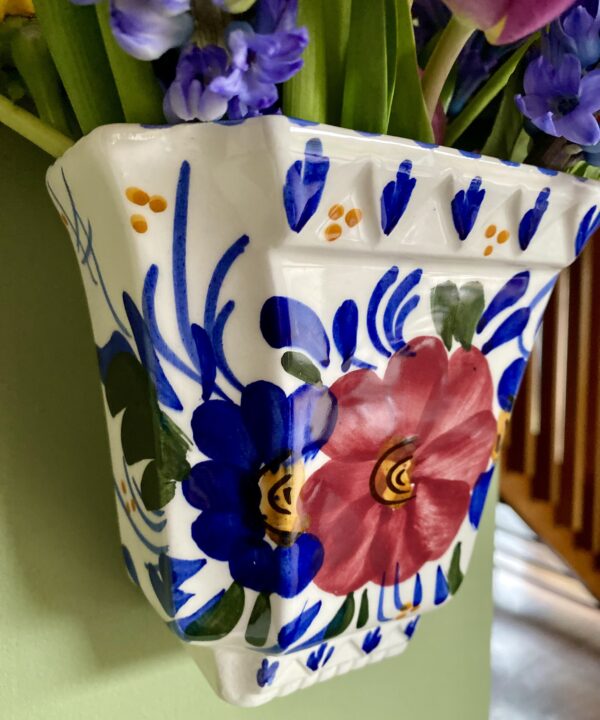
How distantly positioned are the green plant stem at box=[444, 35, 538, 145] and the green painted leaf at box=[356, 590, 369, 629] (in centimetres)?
18

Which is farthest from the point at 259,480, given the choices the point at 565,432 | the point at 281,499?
the point at 565,432

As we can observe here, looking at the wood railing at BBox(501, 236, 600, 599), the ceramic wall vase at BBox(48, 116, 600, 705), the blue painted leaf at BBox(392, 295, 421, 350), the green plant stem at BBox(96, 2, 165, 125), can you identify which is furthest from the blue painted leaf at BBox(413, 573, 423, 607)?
the wood railing at BBox(501, 236, 600, 599)

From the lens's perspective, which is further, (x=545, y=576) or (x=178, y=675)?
(x=545, y=576)

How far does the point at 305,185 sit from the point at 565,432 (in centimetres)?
142

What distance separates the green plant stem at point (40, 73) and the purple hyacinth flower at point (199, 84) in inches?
2.5

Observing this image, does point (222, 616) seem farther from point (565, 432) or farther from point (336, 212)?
point (565, 432)

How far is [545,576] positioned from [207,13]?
1.73 m

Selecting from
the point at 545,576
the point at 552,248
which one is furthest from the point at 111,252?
the point at 545,576

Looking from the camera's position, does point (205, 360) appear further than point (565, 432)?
No

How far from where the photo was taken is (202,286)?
0.21 meters

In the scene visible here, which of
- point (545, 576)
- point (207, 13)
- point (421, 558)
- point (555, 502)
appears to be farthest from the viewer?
point (545, 576)

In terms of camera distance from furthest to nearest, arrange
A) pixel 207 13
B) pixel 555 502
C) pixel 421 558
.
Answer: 1. pixel 555 502
2. pixel 421 558
3. pixel 207 13

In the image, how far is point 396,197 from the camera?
0.22 meters

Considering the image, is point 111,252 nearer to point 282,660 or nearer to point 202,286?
point 202,286
